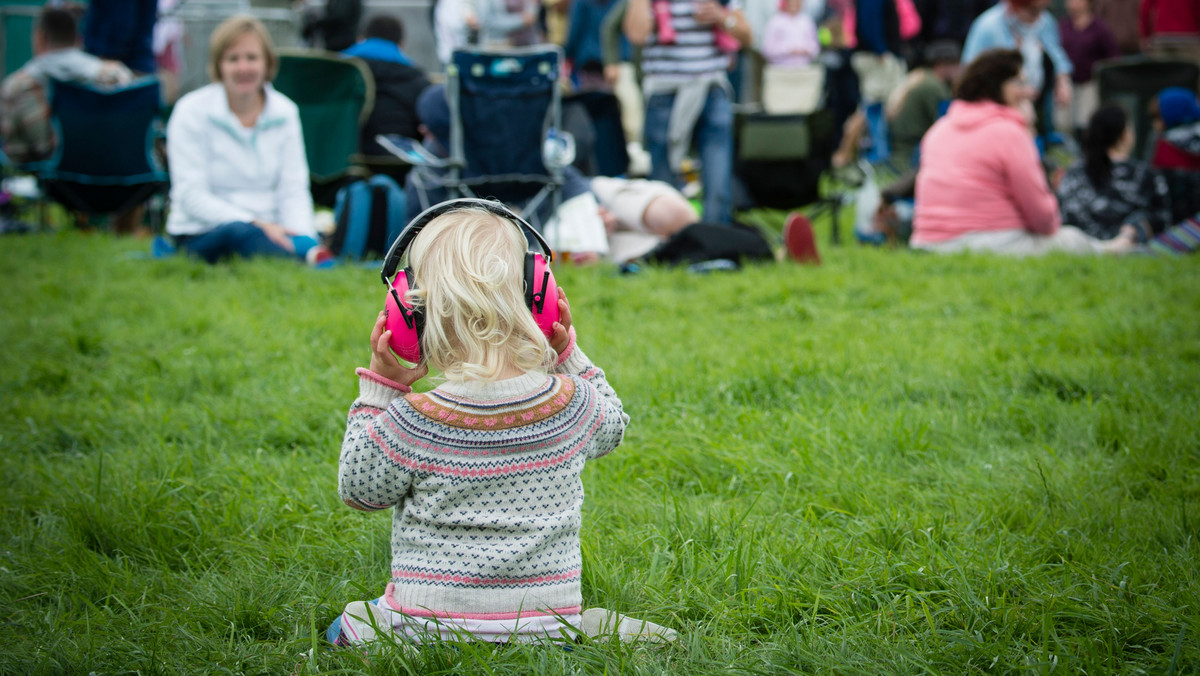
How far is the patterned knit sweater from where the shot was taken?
6.86ft

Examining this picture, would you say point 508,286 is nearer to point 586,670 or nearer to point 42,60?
point 586,670

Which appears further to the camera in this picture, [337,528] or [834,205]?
[834,205]

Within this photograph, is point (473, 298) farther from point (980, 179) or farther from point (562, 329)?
point (980, 179)

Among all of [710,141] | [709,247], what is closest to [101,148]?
[710,141]

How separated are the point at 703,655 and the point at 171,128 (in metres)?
5.74

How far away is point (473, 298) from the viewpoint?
205cm

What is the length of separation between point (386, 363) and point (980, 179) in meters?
6.31

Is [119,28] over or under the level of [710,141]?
over

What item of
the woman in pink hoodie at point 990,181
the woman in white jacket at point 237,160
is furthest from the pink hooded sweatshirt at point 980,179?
the woman in white jacket at point 237,160

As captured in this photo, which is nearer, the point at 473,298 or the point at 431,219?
the point at 473,298

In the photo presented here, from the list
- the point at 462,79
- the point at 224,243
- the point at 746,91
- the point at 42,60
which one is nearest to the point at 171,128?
the point at 224,243

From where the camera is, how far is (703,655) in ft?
7.34

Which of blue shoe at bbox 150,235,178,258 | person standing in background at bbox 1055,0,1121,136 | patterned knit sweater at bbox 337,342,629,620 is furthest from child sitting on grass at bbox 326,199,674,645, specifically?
person standing in background at bbox 1055,0,1121,136

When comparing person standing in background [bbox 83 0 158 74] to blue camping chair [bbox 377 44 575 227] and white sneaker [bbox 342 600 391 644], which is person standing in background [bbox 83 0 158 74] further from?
white sneaker [bbox 342 600 391 644]
